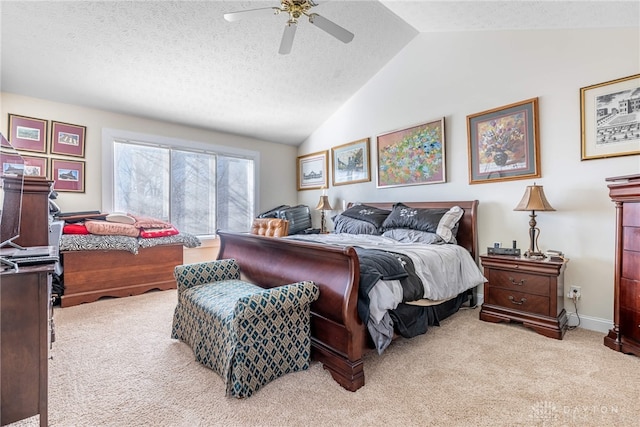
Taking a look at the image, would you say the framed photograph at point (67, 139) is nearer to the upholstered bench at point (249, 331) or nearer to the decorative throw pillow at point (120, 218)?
the decorative throw pillow at point (120, 218)

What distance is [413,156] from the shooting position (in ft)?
12.9

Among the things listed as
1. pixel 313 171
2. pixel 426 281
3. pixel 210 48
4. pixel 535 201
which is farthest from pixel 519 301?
pixel 210 48

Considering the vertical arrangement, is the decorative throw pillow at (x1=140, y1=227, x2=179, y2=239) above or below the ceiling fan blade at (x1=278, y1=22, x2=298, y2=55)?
below

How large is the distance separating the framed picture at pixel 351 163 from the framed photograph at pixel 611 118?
2.52m

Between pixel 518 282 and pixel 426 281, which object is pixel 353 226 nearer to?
pixel 426 281

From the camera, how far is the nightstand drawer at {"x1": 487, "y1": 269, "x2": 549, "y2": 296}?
8.16ft

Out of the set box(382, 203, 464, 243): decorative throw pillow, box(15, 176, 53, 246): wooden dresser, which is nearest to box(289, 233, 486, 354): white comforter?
box(382, 203, 464, 243): decorative throw pillow

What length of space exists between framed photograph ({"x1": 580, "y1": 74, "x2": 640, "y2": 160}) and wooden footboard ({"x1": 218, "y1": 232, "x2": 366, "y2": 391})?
247cm

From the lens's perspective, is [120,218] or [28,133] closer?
[28,133]

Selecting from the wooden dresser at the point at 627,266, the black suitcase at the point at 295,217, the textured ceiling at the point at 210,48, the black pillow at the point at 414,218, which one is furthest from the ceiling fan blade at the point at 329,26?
the black suitcase at the point at 295,217

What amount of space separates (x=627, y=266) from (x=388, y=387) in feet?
6.49

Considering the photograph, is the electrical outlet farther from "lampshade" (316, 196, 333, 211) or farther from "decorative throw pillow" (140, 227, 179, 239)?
"decorative throw pillow" (140, 227, 179, 239)

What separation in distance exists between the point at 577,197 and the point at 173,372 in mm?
3566

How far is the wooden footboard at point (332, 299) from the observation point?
1717 mm
